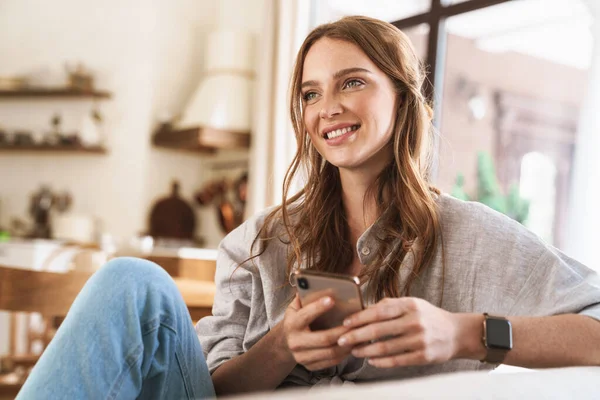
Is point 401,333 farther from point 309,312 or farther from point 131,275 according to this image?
point 131,275

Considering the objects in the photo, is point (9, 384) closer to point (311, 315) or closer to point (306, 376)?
point (306, 376)

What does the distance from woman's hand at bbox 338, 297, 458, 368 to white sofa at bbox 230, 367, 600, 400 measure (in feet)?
0.55

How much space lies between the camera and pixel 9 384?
2.12m

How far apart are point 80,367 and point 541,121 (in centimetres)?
822

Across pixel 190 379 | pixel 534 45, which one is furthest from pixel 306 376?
pixel 534 45

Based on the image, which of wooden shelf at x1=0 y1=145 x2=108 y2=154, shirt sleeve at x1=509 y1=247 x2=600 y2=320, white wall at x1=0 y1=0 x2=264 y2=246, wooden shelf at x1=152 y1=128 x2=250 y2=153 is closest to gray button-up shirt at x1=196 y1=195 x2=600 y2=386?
shirt sleeve at x1=509 y1=247 x2=600 y2=320

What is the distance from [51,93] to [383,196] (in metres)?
4.31

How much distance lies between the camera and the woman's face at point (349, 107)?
1490 mm

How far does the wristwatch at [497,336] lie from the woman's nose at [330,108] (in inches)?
22.6

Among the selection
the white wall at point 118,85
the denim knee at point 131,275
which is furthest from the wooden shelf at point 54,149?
the denim knee at point 131,275

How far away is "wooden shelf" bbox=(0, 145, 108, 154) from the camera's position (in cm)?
505

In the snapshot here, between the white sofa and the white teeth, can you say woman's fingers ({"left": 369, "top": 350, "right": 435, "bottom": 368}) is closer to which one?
the white sofa

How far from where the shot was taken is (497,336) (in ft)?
3.62

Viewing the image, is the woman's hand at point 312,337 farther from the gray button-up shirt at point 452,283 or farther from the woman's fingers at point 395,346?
the gray button-up shirt at point 452,283
